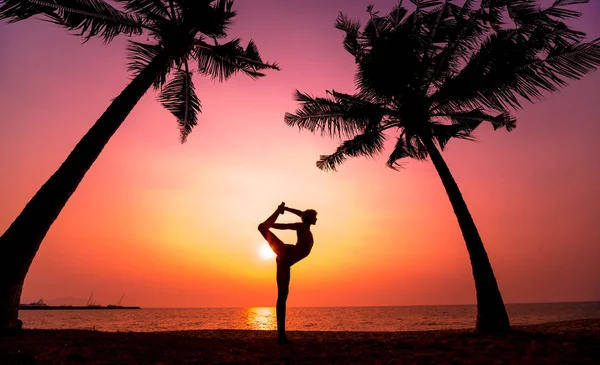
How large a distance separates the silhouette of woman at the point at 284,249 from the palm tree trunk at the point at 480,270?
13.8 ft

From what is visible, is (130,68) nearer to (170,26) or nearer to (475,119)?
(170,26)

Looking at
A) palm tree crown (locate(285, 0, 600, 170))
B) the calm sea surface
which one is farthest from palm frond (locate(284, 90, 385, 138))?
the calm sea surface

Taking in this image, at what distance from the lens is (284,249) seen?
6.45 m

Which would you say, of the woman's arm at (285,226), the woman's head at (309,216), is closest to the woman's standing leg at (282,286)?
the woman's arm at (285,226)

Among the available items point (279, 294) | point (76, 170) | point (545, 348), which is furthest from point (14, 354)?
point (545, 348)

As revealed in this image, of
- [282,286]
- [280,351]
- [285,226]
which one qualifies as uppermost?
[285,226]

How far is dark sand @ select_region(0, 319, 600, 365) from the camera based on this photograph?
4.42m

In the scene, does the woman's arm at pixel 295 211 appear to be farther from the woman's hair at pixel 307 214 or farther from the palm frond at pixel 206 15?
the palm frond at pixel 206 15

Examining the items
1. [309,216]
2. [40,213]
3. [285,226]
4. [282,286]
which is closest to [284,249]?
[285,226]

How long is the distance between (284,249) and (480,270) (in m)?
4.89

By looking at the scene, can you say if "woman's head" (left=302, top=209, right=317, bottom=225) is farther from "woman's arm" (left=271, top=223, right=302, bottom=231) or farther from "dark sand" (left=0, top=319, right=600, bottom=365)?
"dark sand" (left=0, top=319, right=600, bottom=365)

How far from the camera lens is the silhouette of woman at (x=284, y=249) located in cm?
639

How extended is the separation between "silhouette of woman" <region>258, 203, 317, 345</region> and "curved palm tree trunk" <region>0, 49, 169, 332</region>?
3.27m

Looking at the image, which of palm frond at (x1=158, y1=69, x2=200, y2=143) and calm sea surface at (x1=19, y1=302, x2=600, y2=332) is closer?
palm frond at (x1=158, y1=69, x2=200, y2=143)
